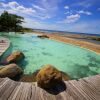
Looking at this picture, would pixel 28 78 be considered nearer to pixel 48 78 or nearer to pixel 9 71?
pixel 9 71

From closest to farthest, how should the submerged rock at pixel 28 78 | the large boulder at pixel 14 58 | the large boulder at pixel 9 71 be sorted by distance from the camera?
the large boulder at pixel 9 71 → the submerged rock at pixel 28 78 → the large boulder at pixel 14 58

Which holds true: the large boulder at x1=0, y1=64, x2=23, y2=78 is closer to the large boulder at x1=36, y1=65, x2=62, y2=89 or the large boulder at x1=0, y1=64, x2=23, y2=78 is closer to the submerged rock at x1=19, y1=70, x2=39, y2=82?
the submerged rock at x1=19, y1=70, x2=39, y2=82

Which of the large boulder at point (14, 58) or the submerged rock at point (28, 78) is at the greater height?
the large boulder at point (14, 58)

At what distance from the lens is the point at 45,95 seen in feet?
17.1

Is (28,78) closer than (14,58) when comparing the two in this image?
Yes


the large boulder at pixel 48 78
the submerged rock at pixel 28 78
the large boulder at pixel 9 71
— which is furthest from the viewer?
the submerged rock at pixel 28 78

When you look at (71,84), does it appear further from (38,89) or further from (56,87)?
(38,89)

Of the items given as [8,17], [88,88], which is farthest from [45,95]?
[8,17]

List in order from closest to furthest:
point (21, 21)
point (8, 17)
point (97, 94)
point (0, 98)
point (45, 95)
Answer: point (0, 98) → point (45, 95) → point (97, 94) → point (8, 17) → point (21, 21)

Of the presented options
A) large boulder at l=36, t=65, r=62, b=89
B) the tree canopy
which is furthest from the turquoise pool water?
the tree canopy

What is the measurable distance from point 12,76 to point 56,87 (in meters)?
2.90

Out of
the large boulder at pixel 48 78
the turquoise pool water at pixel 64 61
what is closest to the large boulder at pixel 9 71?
the turquoise pool water at pixel 64 61

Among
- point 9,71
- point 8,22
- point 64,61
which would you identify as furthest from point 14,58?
point 8,22

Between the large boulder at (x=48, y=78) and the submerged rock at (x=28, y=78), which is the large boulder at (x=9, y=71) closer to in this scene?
the submerged rock at (x=28, y=78)
